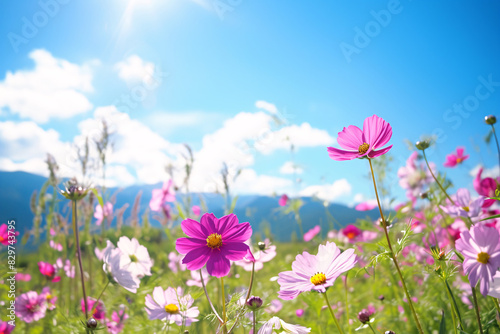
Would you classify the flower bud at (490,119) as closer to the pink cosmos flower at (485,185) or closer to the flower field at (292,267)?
the flower field at (292,267)

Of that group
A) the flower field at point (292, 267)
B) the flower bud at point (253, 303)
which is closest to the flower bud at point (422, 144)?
the flower field at point (292, 267)

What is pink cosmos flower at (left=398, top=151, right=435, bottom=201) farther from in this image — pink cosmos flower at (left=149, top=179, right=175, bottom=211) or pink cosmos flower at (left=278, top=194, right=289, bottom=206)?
pink cosmos flower at (left=149, top=179, right=175, bottom=211)

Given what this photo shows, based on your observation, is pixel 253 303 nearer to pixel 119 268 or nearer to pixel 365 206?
pixel 119 268

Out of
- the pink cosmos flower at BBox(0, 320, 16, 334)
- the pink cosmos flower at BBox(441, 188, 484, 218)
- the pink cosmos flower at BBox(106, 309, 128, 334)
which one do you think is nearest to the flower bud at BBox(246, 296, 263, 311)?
the pink cosmos flower at BBox(441, 188, 484, 218)

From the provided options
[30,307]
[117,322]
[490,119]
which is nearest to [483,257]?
[490,119]

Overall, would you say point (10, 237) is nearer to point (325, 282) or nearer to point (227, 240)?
point (227, 240)

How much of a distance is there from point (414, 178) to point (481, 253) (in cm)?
159

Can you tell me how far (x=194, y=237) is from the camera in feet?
2.03

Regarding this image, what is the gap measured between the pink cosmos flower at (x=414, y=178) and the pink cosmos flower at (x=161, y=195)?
1.33m

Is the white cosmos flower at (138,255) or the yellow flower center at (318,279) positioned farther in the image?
the white cosmos flower at (138,255)

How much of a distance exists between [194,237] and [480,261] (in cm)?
52

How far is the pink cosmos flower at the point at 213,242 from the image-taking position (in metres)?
0.59

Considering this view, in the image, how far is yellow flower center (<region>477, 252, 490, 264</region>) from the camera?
0.59m

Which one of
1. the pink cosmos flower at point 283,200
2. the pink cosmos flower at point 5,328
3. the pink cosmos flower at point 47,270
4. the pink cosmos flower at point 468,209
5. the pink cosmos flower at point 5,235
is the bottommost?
the pink cosmos flower at point 5,328
